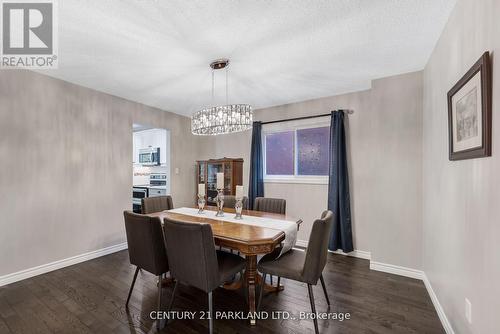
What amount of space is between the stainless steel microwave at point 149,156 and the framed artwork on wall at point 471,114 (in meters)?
5.76

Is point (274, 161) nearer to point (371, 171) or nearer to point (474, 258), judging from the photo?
point (371, 171)

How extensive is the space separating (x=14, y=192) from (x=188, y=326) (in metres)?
2.54

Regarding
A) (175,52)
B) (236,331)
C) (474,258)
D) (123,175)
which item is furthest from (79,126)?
(474,258)

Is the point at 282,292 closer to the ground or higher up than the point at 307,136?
closer to the ground

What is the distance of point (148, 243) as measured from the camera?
1966mm

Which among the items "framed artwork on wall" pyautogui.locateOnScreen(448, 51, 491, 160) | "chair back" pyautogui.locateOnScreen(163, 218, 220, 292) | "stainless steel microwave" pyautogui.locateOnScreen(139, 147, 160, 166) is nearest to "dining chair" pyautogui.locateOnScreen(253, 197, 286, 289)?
"chair back" pyautogui.locateOnScreen(163, 218, 220, 292)

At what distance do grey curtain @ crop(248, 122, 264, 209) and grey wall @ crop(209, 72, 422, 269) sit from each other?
149 centimetres

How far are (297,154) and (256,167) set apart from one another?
2.57 ft

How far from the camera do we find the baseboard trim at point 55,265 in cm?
260

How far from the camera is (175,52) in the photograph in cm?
233

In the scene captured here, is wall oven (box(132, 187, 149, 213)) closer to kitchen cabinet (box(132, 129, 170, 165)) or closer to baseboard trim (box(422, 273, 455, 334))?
kitchen cabinet (box(132, 129, 170, 165))

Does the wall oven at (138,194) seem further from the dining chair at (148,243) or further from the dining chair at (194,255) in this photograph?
the dining chair at (194,255)

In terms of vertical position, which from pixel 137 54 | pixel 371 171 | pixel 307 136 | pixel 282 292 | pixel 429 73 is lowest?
pixel 282 292

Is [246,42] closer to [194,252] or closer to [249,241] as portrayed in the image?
[249,241]
